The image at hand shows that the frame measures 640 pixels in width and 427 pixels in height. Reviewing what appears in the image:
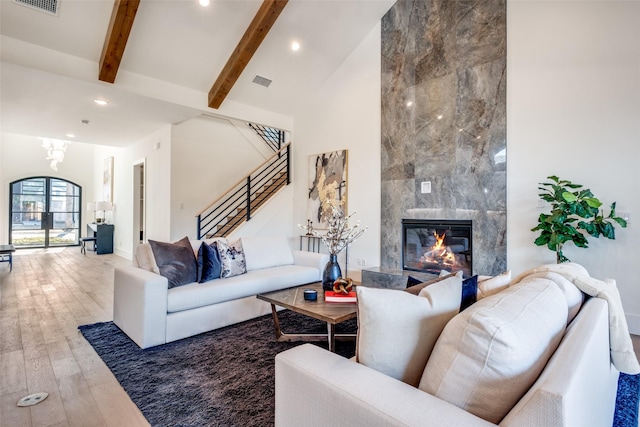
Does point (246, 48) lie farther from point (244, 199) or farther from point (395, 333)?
point (395, 333)

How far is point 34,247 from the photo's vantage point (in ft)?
30.1

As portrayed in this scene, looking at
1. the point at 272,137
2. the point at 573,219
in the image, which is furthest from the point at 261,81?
the point at 573,219

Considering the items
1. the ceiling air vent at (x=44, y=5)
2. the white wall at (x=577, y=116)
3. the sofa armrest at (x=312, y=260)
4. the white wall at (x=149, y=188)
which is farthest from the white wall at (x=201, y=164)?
the white wall at (x=577, y=116)

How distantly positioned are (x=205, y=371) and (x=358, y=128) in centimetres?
417

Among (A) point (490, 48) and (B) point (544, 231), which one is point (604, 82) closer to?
(A) point (490, 48)

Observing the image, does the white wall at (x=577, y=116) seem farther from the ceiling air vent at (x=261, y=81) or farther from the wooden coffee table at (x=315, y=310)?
the ceiling air vent at (x=261, y=81)

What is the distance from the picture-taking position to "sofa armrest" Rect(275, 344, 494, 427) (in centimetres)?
78

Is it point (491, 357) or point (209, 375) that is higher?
point (491, 357)

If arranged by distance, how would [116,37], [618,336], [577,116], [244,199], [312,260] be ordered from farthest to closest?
[244,199], [312,260], [116,37], [577,116], [618,336]

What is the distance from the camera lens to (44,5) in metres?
3.39

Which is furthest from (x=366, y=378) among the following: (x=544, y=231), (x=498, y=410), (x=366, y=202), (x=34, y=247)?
(x=34, y=247)

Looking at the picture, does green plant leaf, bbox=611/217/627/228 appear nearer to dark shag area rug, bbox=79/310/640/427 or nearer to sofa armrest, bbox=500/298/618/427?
dark shag area rug, bbox=79/310/640/427

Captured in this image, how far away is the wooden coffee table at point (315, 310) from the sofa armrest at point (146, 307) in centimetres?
85

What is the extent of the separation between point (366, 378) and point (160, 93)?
4.93 metres
